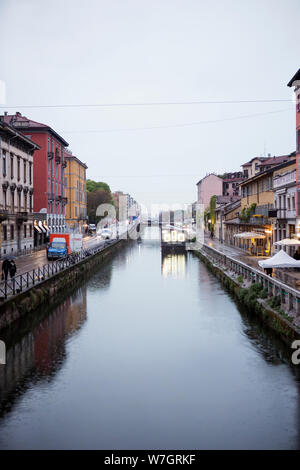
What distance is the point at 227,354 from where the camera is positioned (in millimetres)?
18422

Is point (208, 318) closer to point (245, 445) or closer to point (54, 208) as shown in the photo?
point (245, 445)

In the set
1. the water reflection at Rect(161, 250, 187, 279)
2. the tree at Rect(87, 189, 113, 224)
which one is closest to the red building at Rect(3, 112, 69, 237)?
the water reflection at Rect(161, 250, 187, 279)

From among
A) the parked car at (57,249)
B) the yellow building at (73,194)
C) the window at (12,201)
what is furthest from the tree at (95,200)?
the parked car at (57,249)

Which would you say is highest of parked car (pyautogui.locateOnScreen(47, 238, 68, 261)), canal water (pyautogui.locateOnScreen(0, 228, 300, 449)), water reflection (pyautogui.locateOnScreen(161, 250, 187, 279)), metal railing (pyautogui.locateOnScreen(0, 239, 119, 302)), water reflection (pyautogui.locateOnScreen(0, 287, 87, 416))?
parked car (pyautogui.locateOnScreen(47, 238, 68, 261))

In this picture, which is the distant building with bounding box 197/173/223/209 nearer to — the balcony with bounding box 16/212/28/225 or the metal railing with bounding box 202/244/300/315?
the balcony with bounding box 16/212/28/225

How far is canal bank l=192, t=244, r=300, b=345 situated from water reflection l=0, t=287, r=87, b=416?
346 inches

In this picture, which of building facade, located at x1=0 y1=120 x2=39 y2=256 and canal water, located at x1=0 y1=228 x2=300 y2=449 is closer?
canal water, located at x1=0 y1=228 x2=300 y2=449

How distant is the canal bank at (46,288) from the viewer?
21.5m

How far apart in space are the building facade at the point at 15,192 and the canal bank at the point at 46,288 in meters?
7.29

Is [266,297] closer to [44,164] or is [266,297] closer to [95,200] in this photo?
[44,164]

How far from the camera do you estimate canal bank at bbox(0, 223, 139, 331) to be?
2148 cm

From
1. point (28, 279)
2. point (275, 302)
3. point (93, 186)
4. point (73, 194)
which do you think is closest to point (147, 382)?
point (275, 302)

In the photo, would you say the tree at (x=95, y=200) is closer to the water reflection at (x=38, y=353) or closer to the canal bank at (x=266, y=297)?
the canal bank at (x=266, y=297)

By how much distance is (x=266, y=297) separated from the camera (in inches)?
918
